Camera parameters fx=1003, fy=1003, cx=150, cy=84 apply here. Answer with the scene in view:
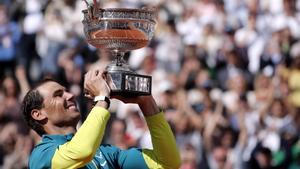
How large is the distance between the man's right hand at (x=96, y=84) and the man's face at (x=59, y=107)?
0.88 ft

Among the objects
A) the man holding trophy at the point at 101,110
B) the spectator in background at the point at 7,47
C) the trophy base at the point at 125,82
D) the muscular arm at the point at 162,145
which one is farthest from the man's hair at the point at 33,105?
the spectator in background at the point at 7,47

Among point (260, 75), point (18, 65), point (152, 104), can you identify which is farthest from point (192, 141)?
point (152, 104)

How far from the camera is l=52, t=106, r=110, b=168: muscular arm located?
5.14 meters

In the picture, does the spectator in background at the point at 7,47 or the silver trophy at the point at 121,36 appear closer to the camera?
the silver trophy at the point at 121,36

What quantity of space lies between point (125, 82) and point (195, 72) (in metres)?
8.56

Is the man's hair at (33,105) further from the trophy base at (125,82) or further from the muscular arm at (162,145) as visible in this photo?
the muscular arm at (162,145)

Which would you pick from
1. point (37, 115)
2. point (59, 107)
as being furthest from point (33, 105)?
point (59, 107)

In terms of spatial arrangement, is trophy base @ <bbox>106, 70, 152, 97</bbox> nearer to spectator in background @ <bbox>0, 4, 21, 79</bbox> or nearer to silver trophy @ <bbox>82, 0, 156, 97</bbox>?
silver trophy @ <bbox>82, 0, 156, 97</bbox>

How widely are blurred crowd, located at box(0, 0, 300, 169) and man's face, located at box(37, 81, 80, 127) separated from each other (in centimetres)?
611

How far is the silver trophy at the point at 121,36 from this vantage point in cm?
542

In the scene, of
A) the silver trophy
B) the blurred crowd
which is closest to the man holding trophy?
the silver trophy

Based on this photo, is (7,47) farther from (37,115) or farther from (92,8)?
(92,8)

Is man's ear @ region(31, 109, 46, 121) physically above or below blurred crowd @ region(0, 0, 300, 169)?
above

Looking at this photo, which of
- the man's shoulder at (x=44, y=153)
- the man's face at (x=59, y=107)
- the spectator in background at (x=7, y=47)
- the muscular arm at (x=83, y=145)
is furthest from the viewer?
the spectator in background at (x=7, y=47)
